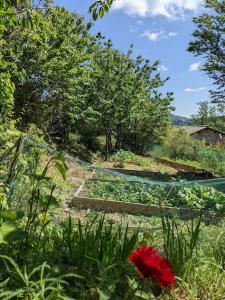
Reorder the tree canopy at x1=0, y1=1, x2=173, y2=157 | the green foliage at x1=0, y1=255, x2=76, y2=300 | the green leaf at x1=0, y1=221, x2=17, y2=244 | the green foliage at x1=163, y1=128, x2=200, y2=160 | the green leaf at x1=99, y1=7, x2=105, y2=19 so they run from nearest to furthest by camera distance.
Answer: the green foliage at x1=0, y1=255, x2=76, y2=300, the green leaf at x1=0, y1=221, x2=17, y2=244, the green leaf at x1=99, y1=7, x2=105, y2=19, the tree canopy at x1=0, y1=1, x2=173, y2=157, the green foliage at x1=163, y1=128, x2=200, y2=160

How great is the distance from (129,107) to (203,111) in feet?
270

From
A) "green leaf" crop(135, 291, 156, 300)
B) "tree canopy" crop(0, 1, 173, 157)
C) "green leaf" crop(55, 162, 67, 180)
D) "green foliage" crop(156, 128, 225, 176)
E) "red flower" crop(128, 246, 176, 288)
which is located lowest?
"green leaf" crop(135, 291, 156, 300)

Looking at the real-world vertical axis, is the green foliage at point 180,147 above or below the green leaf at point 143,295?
above

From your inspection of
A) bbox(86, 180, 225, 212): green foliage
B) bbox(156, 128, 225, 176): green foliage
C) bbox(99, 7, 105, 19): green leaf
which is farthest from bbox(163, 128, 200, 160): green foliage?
bbox(99, 7, 105, 19): green leaf

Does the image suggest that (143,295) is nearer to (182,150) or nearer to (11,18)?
(11,18)

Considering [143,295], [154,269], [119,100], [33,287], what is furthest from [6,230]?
[119,100]

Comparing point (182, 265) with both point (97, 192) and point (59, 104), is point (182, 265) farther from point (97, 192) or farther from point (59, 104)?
point (59, 104)

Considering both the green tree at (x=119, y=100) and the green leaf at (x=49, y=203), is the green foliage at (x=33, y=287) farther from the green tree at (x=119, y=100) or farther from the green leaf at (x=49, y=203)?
the green tree at (x=119, y=100)

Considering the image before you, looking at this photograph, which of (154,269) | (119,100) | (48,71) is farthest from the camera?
(119,100)

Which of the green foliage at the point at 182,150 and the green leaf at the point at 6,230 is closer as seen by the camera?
the green leaf at the point at 6,230

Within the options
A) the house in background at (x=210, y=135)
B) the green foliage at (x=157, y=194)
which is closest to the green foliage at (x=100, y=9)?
the green foliage at (x=157, y=194)

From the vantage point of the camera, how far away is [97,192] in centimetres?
934

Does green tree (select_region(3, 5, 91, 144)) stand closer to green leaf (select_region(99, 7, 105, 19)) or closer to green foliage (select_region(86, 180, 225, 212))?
green foliage (select_region(86, 180, 225, 212))

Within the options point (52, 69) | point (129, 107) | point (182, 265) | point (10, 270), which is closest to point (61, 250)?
point (10, 270)
